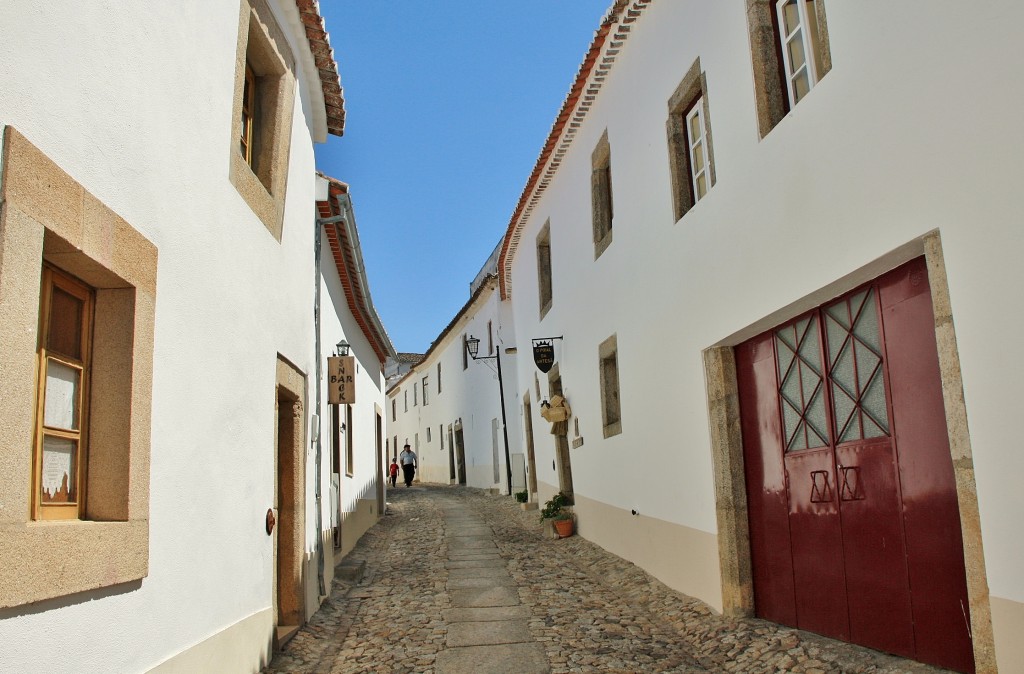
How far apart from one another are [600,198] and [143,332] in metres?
6.74

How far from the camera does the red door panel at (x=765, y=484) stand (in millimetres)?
5770

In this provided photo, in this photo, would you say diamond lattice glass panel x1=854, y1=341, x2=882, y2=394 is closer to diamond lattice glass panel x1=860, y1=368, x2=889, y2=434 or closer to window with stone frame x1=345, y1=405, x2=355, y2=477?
diamond lattice glass panel x1=860, y1=368, x2=889, y2=434

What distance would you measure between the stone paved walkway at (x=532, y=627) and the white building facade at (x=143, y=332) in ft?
2.41

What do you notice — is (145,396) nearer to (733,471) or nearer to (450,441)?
(733,471)

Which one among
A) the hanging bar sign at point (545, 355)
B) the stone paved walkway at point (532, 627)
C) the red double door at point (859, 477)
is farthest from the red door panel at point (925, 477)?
the hanging bar sign at point (545, 355)

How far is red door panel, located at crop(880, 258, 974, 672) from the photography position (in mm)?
4000

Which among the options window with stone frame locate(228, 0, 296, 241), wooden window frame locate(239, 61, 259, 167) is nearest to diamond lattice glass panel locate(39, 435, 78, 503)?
window with stone frame locate(228, 0, 296, 241)

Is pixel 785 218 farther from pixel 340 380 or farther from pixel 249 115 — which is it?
pixel 340 380

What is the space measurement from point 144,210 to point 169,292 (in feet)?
1.50

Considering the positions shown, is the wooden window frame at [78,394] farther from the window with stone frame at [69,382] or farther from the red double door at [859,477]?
the red double door at [859,477]

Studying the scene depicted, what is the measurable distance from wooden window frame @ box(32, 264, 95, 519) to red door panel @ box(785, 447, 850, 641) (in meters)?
4.02

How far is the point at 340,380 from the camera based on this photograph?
349 inches

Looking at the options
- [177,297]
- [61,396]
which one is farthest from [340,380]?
[61,396]

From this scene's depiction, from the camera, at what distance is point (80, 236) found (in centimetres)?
317
